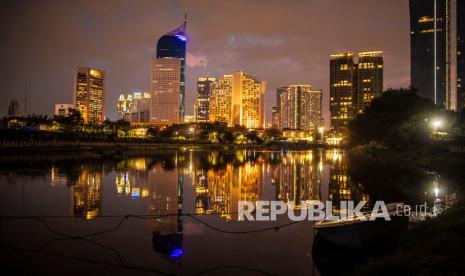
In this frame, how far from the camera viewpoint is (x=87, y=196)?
76.6ft

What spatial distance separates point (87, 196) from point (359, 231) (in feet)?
56.6

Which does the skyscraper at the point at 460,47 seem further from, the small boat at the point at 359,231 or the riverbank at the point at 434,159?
the small boat at the point at 359,231

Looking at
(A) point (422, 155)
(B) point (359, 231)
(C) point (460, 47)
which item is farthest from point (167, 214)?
(C) point (460, 47)

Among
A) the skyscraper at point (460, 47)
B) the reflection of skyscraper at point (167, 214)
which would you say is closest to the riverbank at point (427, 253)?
the reflection of skyscraper at point (167, 214)

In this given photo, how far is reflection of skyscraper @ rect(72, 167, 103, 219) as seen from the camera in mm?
18797

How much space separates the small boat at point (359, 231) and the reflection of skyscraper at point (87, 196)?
11.1 m

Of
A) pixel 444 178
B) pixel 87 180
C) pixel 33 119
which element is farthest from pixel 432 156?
pixel 33 119

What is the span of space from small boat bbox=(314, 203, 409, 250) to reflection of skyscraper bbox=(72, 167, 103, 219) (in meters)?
11.1

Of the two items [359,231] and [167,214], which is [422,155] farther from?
[359,231]

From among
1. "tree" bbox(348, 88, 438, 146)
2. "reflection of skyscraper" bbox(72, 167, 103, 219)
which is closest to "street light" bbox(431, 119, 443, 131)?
"tree" bbox(348, 88, 438, 146)

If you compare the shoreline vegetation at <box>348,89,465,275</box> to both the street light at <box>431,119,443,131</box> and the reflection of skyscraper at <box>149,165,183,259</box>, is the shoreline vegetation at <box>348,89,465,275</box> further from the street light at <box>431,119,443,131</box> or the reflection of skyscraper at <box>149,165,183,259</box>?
the reflection of skyscraper at <box>149,165,183,259</box>

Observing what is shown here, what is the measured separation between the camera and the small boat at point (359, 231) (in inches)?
455

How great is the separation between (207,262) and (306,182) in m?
21.5

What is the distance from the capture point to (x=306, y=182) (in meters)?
32.2
